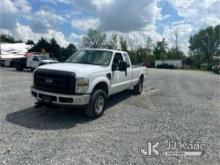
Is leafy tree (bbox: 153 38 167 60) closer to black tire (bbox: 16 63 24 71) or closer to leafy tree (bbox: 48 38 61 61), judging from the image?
leafy tree (bbox: 48 38 61 61)

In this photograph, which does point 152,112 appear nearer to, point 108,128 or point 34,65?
point 108,128

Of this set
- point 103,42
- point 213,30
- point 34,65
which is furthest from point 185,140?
point 213,30

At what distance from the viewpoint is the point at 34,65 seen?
67.9 ft

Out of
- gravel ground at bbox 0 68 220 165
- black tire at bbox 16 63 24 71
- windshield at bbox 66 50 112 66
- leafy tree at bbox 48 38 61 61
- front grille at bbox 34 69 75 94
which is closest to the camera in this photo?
gravel ground at bbox 0 68 220 165

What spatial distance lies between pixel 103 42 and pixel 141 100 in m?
72.7

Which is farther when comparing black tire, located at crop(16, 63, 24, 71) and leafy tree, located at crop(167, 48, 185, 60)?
leafy tree, located at crop(167, 48, 185, 60)

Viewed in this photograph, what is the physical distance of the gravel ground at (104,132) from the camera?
388cm

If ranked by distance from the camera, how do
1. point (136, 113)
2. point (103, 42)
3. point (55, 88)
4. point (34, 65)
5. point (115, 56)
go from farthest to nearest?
point (103, 42) < point (34, 65) < point (115, 56) < point (136, 113) < point (55, 88)

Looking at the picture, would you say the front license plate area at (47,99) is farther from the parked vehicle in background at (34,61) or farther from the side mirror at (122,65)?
the parked vehicle in background at (34,61)

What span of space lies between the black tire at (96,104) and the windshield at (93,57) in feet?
3.70

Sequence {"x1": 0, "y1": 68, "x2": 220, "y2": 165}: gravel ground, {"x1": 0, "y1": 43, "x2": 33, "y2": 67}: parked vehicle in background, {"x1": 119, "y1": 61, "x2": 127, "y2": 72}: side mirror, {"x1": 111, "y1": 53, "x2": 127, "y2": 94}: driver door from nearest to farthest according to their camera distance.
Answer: {"x1": 0, "y1": 43, "x2": 33, "y2": 67}: parked vehicle in background, {"x1": 0, "y1": 68, "x2": 220, "y2": 165}: gravel ground, {"x1": 111, "y1": 53, "x2": 127, "y2": 94}: driver door, {"x1": 119, "y1": 61, "x2": 127, "y2": 72}: side mirror

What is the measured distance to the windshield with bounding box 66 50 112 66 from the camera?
688cm

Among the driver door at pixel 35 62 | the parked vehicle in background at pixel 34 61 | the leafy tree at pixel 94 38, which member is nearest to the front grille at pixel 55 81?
the parked vehicle in background at pixel 34 61

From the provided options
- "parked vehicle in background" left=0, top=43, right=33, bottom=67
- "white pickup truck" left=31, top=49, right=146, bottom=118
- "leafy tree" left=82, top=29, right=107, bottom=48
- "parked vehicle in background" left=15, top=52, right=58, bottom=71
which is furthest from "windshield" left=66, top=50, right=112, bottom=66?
"leafy tree" left=82, top=29, right=107, bottom=48
